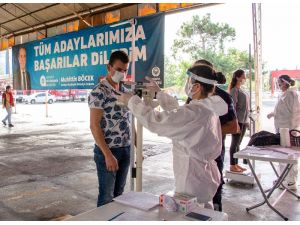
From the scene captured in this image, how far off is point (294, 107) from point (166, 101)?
3105 millimetres

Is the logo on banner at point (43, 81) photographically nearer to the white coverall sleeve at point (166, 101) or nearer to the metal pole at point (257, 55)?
the metal pole at point (257, 55)

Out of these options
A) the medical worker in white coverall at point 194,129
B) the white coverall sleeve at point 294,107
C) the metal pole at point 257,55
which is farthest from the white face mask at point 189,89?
the metal pole at point 257,55

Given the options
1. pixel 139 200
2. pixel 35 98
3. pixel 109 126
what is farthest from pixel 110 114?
pixel 35 98

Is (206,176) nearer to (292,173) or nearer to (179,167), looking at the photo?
(179,167)

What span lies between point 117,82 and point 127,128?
38cm

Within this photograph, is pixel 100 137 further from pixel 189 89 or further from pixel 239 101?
pixel 239 101

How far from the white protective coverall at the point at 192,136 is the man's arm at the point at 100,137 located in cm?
63

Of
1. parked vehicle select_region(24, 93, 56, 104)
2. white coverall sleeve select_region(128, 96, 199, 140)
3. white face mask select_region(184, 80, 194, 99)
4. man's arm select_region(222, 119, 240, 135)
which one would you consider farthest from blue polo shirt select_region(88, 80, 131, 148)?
parked vehicle select_region(24, 93, 56, 104)

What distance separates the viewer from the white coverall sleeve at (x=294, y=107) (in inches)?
175

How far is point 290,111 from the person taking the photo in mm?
4484

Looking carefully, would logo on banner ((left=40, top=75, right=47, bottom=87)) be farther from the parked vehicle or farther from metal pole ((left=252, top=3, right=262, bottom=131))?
the parked vehicle

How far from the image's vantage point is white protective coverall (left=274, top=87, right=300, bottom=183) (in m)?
4.42

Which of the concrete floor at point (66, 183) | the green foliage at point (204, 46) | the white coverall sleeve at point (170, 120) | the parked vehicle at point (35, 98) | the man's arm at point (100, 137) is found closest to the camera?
the white coverall sleeve at point (170, 120)

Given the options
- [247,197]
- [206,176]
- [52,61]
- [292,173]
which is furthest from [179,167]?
[52,61]
